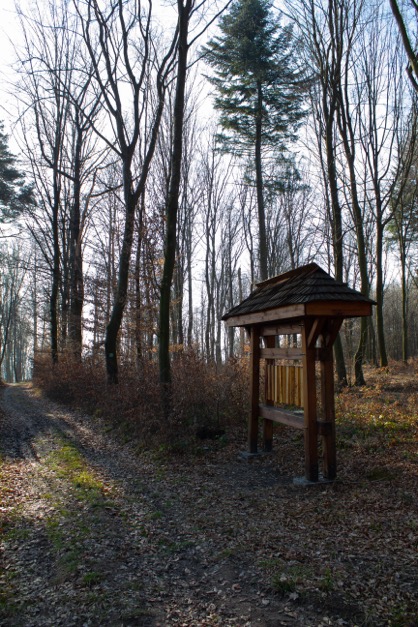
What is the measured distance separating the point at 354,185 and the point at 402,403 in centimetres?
831

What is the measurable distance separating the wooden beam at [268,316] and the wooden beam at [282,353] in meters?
0.53

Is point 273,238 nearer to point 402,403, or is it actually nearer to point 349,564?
point 402,403

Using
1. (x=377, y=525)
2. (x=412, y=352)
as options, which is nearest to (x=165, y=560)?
(x=377, y=525)

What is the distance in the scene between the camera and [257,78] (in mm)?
18516

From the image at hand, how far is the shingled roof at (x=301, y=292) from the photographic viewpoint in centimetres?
654

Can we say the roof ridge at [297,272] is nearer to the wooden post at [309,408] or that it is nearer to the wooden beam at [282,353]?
the wooden post at [309,408]

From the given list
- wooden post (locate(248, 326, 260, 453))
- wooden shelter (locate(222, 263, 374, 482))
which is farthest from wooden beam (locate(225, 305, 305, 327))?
wooden post (locate(248, 326, 260, 453))

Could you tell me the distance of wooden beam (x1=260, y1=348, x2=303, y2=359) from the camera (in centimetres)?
728

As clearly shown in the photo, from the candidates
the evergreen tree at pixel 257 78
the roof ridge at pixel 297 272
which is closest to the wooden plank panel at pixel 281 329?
the roof ridge at pixel 297 272

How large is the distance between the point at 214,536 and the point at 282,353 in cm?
327

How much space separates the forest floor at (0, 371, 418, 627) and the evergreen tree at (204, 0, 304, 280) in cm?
1313

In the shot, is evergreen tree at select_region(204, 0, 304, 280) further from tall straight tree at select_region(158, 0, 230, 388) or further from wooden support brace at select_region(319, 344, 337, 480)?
wooden support brace at select_region(319, 344, 337, 480)

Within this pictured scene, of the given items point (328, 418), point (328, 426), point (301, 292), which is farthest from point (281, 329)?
point (328, 426)

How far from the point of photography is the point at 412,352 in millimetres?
36469
